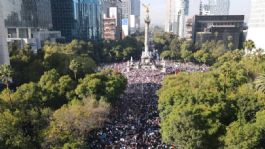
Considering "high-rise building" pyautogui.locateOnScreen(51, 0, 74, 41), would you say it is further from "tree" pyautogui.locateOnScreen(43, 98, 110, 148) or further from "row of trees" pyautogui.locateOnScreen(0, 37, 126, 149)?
"tree" pyautogui.locateOnScreen(43, 98, 110, 148)

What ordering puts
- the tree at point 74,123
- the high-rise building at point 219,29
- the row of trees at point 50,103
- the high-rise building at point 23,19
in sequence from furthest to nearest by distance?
1. the high-rise building at point 219,29
2. the high-rise building at point 23,19
3. the row of trees at point 50,103
4. the tree at point 74,123

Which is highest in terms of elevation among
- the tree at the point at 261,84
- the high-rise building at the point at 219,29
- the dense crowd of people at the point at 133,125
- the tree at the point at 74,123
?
the high-rise building at the point at 219,29

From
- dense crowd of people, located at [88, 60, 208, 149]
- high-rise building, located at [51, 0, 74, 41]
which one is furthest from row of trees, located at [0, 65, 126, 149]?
high-rise building, located at [51, 0, 74, 41]

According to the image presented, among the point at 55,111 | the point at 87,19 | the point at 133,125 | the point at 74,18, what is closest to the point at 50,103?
the point at 55,111

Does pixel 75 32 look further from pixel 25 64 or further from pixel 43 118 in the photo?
pixel 43 118

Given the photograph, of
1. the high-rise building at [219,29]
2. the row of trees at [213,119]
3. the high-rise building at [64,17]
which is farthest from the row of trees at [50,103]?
the high-rise building at [219,29]

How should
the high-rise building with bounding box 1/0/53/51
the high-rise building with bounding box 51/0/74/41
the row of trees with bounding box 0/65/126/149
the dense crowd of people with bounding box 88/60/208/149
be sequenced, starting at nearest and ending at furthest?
the row of trees with bounding box 0/65/126/149, the dense crowd of people with bounding box 88/60/208/149, the high-rise building with bounding box 1/0/53/51, the high-rise building with bounding box 51/0/74/41

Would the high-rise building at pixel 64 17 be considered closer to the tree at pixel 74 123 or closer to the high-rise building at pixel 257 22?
the high-rise building at pixel 257 22

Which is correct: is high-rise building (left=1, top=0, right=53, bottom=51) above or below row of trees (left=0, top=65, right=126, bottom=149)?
above
